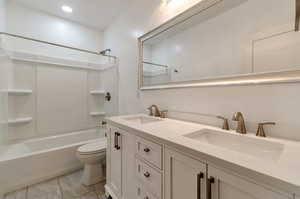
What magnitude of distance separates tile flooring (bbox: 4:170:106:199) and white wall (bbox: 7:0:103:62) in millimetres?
2103

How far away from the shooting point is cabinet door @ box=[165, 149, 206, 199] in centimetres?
68

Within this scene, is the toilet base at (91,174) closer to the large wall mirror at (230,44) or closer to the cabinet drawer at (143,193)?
the cabinet drawer at (143,193)

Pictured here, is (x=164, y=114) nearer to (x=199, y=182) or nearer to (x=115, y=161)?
(x=115, y=161)

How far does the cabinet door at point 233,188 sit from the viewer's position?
477mm

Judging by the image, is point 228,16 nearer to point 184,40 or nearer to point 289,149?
point 184,40

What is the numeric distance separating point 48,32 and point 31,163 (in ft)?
7.34

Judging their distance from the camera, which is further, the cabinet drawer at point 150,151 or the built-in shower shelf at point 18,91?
the built-in shower shelf at point 18,91

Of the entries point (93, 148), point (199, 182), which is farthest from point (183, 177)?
point (93, 148)

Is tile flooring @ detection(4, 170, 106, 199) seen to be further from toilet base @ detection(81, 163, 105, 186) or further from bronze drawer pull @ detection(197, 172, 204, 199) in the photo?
bronze drawer pull @ detection(197, 172, 204, 199)

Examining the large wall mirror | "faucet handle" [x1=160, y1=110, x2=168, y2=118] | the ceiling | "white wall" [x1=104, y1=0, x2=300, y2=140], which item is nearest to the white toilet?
"white wall" [x1=104, y1=0, x2=300, y2=140]

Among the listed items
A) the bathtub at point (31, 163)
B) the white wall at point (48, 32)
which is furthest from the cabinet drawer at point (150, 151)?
the white wall at point (48, 32)

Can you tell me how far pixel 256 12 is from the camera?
3.25ft

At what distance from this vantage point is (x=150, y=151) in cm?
99

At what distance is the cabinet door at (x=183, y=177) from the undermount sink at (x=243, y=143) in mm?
216
